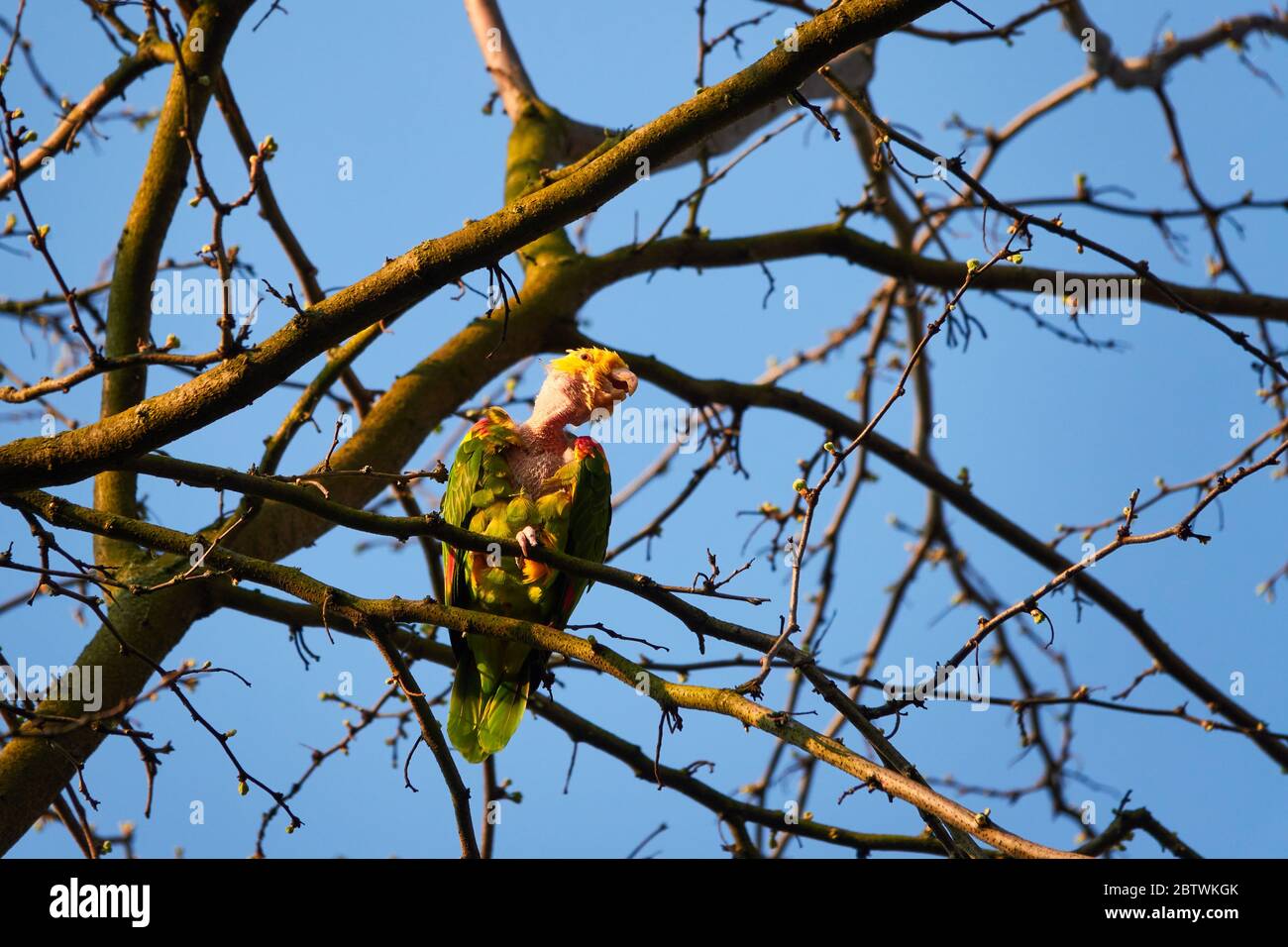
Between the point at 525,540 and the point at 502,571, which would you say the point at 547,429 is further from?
the point at 525,540

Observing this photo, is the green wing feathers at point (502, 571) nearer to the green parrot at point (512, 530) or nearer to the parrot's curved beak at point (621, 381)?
the green parrot at point (512, 530)

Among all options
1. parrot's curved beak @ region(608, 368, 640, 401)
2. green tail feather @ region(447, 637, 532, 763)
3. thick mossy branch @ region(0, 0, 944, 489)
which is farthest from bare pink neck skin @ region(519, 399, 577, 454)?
thick mossy branch @ region(0, 0, 944, 489)

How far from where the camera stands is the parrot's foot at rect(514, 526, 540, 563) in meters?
3.35

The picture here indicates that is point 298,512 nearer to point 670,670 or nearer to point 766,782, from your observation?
point 670,670

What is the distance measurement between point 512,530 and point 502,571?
0.53ft

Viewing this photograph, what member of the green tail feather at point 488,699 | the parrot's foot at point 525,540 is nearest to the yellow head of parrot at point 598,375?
the parrot's foot at point 525,540

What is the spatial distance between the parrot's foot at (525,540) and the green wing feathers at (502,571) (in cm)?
14

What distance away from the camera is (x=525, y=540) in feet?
12.6

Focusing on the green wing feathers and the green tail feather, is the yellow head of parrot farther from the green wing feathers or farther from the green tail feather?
the green tail feather

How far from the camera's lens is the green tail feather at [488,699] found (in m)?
4.53

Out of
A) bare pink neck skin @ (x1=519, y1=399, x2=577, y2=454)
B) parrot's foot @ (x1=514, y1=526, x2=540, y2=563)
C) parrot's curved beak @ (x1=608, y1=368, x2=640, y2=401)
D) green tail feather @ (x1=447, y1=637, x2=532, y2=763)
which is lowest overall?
green tail feather @ (x1=447, y1=637, x2=532, y2=763)
